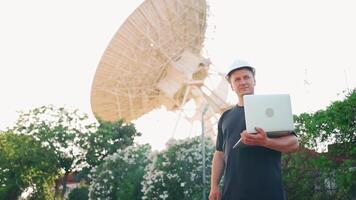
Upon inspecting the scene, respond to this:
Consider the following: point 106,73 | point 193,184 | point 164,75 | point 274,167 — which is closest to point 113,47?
point 106,73

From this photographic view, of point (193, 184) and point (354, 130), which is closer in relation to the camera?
point (354, 130)

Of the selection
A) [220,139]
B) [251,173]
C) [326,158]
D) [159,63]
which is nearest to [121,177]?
[159,63]

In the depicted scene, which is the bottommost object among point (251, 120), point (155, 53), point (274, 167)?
point (274, 167)

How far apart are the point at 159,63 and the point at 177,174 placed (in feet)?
31.1

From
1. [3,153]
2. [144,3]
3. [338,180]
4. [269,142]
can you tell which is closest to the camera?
[269,142]

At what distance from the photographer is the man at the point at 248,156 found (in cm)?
286

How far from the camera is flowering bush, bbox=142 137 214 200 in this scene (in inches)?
602

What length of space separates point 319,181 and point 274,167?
9973 mm

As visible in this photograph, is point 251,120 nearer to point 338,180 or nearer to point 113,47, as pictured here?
point 338,180

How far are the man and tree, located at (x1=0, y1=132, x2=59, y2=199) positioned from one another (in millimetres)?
28514

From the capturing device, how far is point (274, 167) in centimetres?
299

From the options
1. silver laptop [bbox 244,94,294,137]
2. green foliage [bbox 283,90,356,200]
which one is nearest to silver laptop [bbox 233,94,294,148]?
silver laptop [bbox 244,94,294,137]

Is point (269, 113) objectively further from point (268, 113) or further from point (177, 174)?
point (177, 174)

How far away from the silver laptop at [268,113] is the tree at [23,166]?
2890 centimetres
